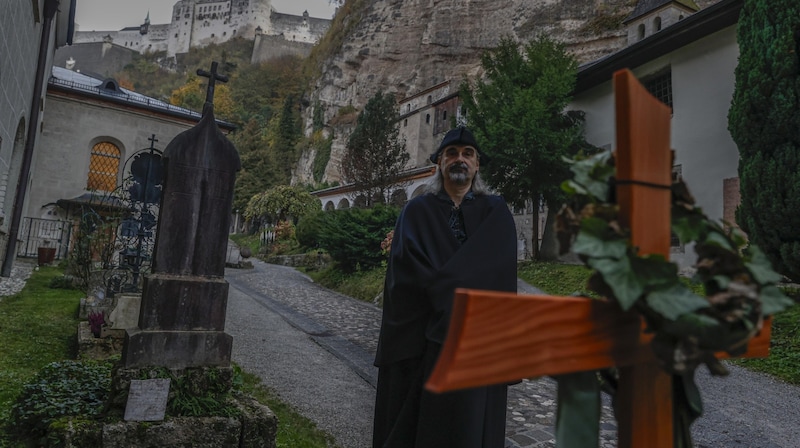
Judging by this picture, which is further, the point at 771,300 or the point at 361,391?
the point at 361,391

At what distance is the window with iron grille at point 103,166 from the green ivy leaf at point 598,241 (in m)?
22.2

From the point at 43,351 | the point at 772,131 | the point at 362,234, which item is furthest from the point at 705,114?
the point at 43,351

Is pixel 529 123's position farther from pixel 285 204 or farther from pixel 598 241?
pixel 285 204

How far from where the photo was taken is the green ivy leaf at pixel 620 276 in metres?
0.86

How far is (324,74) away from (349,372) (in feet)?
151

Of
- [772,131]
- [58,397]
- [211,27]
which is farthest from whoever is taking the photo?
[211,27]

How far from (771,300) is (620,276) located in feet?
1.08

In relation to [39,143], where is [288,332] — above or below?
below

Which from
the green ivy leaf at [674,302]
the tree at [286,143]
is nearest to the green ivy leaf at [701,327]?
the green ivy leaf at [674,302]

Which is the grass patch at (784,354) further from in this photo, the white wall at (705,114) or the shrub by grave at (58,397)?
the shrub by grave at (58,397)

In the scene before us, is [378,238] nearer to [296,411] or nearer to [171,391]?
[296,411]

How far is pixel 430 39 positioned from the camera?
4162cm

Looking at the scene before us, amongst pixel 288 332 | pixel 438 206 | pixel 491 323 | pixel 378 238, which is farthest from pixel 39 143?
pixel 491 323

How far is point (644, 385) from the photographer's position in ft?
3.26
